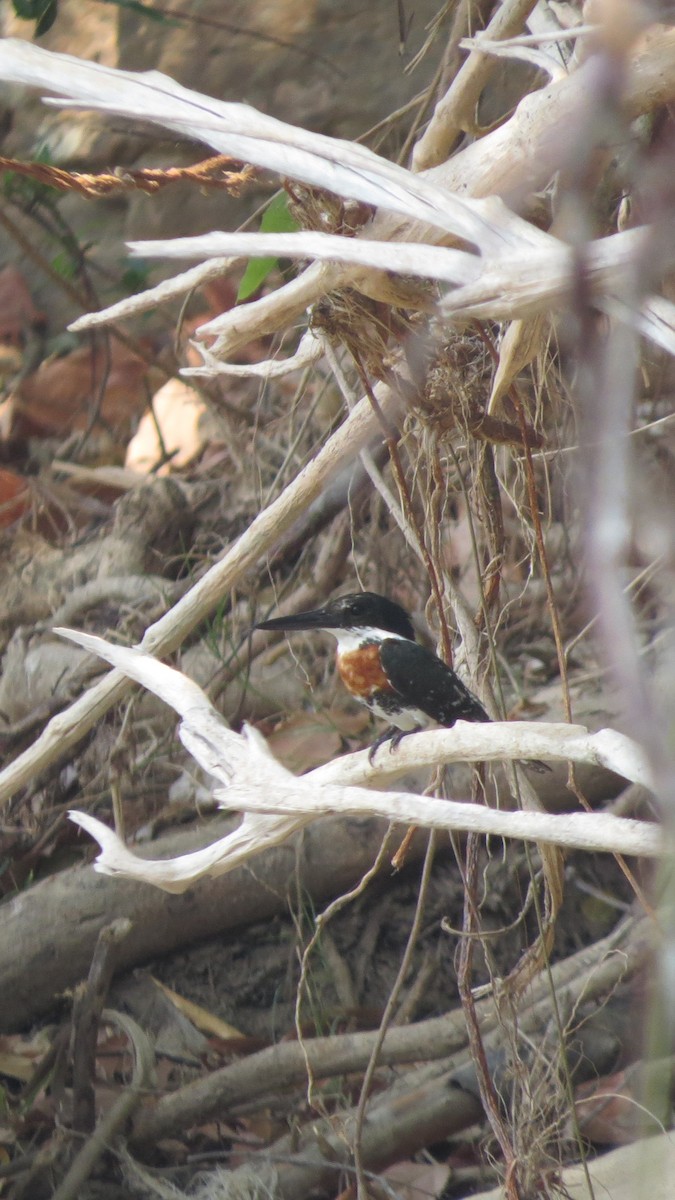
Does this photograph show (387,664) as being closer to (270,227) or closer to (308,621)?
(308,621)

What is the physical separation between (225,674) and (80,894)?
2.37ft

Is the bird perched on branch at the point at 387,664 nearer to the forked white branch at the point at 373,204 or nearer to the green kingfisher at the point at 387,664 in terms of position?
the green kingfisher at the point at 387,664

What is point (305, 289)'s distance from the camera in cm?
177

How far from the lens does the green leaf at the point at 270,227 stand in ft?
7.78

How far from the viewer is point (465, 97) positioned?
7.31ft

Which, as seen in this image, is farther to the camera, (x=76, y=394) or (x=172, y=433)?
(x=76, y=394)

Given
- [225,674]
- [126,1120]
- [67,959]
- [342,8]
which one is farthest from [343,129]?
[126,1120]

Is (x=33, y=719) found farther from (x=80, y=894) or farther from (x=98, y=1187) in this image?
(x=98, y=1187)

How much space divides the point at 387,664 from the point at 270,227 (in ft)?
3.36

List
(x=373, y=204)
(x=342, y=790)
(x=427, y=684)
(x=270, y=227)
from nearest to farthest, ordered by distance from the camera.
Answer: (x=373, y=204) → (x=342, y=790) → (x=270, y=227) → (x=427, y=684)

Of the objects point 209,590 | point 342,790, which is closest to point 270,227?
point 209,590

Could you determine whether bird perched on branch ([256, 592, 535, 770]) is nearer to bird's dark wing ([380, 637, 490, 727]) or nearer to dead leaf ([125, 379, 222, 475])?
bird's dark wing ([380, 637, 490, 727])

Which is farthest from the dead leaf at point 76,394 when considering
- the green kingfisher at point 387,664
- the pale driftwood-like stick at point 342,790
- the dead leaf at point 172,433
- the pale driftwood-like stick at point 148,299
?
the pale driftwood-like stick at point 342,790

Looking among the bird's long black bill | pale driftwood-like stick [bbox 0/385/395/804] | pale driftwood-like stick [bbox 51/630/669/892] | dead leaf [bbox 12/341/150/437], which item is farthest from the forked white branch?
dead leaf [bbox 12/341/150/437]
